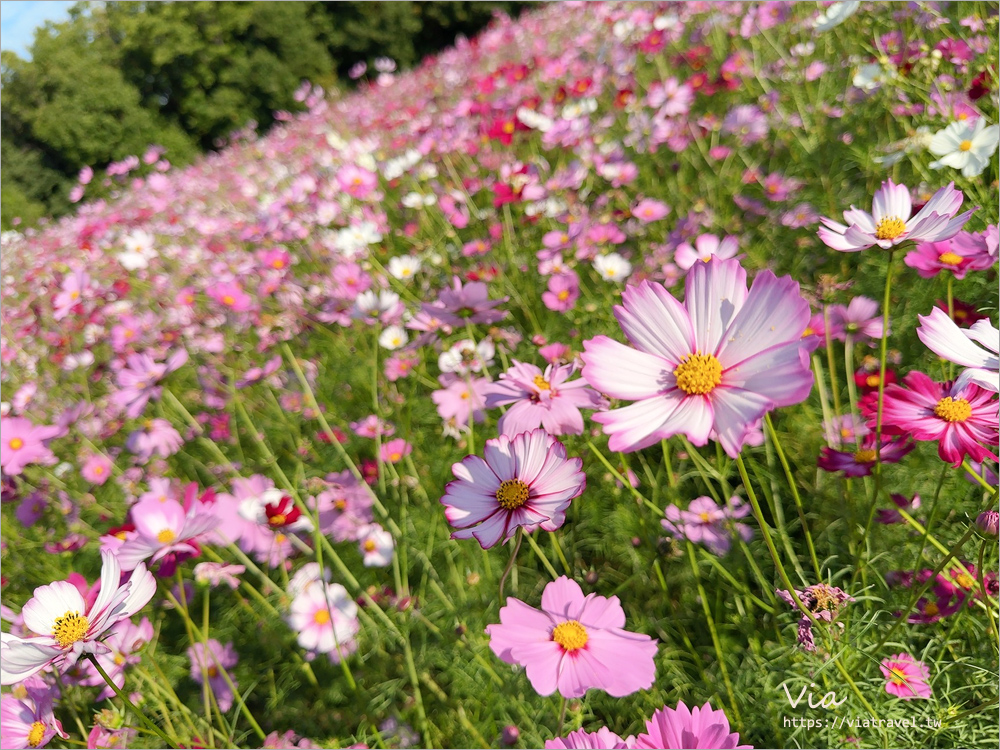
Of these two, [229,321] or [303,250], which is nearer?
[229,321]

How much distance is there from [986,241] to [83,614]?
49.5 inches

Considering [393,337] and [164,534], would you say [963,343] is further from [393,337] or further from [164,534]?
[393,337]

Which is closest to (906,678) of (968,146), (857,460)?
(857,460)

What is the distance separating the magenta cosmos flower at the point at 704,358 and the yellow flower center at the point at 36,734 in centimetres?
86

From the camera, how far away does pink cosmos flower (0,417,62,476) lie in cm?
127

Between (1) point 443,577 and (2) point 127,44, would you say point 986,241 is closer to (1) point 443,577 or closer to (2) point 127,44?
(1) point 443,577

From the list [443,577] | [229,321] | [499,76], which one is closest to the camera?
[443,577]

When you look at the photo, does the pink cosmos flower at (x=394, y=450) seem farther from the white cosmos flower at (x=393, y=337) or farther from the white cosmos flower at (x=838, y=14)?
the white cosmos flower at (x=838, y=14)

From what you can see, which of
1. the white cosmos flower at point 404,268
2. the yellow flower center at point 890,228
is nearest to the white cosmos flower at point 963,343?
the yellow flower center at point 890,228

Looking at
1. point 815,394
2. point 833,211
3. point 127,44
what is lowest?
point 815,394

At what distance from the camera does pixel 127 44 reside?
841 centimetres

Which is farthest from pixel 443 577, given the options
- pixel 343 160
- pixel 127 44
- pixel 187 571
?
pixel 127 44

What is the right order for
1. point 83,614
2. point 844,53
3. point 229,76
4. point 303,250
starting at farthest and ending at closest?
1. point 229,76
2. point 303,250
3. point 844,53
4. point 83,614

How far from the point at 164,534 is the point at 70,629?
0.34 m
